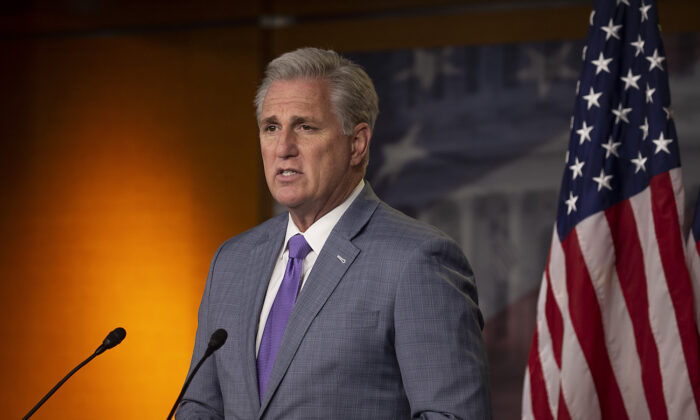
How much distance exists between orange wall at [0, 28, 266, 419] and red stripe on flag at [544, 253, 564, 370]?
1520mm

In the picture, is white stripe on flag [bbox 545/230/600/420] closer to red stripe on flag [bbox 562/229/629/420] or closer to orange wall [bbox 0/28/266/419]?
red stripe on flag [bbox 562/229/629/420]

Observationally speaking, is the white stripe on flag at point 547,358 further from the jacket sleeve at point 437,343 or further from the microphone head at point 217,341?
the microphone head at point 217,341

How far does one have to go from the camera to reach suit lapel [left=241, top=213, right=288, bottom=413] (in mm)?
1699

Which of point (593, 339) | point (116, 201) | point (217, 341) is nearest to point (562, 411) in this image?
point (593, 339)

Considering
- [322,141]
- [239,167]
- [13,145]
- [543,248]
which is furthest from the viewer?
[13,145]

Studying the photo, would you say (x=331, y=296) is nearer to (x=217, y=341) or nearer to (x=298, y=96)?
(x=217, y=341)

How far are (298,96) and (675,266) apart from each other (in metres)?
1.59

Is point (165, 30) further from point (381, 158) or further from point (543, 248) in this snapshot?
point (543, 248)

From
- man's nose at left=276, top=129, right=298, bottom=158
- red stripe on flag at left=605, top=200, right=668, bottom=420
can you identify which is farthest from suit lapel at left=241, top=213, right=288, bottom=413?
red stripe on flag at left=605, top=200, right=668, bottom=420

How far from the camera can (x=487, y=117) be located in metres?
3.63

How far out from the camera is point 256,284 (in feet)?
6.06

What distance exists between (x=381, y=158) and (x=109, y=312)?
1.56 metres

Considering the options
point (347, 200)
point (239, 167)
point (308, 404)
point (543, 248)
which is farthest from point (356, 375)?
point (239, 167)

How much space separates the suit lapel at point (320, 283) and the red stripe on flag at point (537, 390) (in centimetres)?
136
